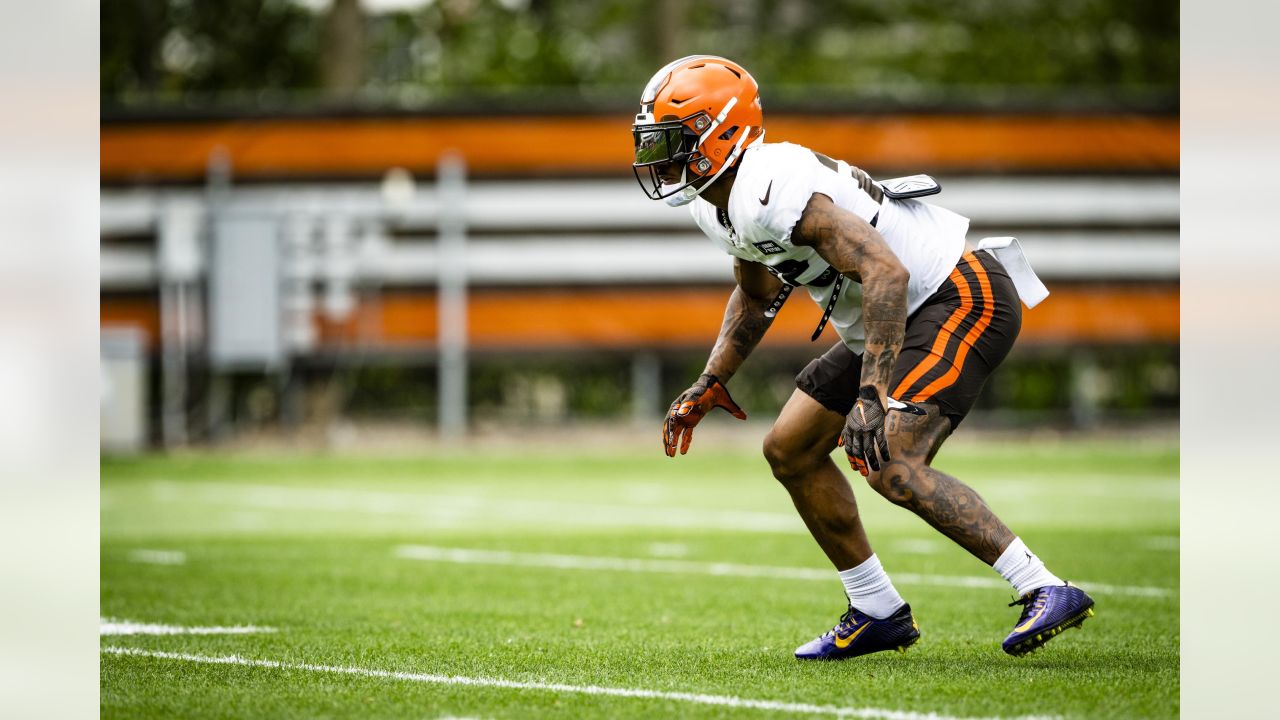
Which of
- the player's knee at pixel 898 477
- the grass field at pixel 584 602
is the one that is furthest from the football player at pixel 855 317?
the grass field at pixel 584 602

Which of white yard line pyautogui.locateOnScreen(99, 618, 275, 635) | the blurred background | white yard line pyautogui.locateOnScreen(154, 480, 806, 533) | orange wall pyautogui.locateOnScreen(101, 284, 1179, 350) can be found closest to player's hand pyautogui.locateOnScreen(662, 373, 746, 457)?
white yard line pyautogui.locateOnScreen(99, 618, 275, 635)

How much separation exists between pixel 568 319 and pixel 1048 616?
48.8 ft

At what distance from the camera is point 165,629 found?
21.2 feet

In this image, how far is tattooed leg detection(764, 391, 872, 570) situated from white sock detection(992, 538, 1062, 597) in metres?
0.58

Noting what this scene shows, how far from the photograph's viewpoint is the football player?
16.5 ft

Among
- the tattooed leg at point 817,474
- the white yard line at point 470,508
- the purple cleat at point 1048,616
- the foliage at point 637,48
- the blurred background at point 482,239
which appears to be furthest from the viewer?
the foliage at point 637,48

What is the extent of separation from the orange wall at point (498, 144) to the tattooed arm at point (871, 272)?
14620 mm

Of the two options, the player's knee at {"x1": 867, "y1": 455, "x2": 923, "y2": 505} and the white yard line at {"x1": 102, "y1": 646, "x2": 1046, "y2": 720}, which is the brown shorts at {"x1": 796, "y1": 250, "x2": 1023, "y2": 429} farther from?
the white yard line at {"x1": 102, "y1": 646, "x2": 1046, "y2": 720}

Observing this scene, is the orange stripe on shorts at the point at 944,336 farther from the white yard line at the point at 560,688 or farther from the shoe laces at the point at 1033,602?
the white yard line at the point at 560,688

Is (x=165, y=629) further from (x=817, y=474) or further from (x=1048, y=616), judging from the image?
(x=1048, y=616)

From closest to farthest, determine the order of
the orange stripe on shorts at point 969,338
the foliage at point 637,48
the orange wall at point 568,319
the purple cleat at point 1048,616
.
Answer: the purple cleat at point 1048,616, the orange stripe on shorts at point 969,338, the orange wall at point 568,319, the foliage at point 637,48

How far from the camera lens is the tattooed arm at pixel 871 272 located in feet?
16.3
